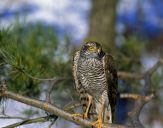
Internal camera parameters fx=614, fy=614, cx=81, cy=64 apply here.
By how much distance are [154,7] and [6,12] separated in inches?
94.5

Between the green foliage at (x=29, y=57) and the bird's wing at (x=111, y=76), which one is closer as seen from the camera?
the green foliage at (x=29, y=57)

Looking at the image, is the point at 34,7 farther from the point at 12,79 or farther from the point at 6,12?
the point at 12,79

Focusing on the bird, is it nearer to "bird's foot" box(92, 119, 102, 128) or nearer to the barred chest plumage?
the barred chest plumage

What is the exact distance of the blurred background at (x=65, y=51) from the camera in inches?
150

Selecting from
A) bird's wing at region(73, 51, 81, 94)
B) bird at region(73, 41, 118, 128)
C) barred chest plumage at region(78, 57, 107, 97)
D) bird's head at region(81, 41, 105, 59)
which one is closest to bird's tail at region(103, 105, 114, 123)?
bird at region(73, 41, 118, 128)

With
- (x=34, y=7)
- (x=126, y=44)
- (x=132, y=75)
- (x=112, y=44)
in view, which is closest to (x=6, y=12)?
(x=34, y=7)

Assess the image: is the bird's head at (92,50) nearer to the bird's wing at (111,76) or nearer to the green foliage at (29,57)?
the bird's wing at (111,76)

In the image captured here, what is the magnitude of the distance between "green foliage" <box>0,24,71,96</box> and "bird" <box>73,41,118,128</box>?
0.24 meters

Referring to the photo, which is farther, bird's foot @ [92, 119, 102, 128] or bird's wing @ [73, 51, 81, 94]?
bird's wing @ [73, 51, 81, 94]

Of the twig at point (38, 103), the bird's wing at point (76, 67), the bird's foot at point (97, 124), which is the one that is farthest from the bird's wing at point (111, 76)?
the twig at point (38, 103)

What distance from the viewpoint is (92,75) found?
374cm

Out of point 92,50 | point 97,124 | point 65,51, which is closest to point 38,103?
point 97,124

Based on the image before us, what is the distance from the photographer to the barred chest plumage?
3707mm

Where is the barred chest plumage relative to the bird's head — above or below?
below
